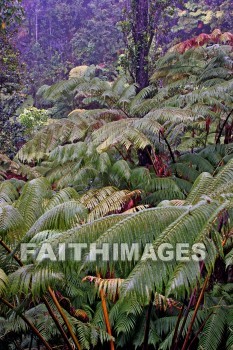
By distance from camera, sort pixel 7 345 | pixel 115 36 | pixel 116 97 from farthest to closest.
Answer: pixel 115 36, pixel 116 97, pixel 7 345

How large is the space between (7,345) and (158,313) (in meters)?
1.05

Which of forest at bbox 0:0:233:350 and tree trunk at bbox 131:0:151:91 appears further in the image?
tree trunk at bbox 131:0:151:91

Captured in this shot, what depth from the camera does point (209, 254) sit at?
1.18 meters

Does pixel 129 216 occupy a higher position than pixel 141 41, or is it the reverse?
pixel 141 41

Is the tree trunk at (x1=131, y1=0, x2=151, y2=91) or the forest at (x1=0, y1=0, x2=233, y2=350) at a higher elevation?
the tree trunk at (x1=131, y1=0, x2=151, y2=91)

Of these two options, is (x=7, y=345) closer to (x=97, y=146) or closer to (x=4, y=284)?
(x=4, y=284)

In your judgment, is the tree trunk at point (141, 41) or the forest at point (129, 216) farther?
the tree trunk at point (141, 41)

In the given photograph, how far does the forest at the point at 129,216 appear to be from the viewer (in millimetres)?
1241

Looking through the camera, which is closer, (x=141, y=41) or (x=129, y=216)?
(x=129, y=216)

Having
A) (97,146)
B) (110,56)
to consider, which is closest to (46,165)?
(97,146)

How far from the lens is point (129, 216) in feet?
4.35

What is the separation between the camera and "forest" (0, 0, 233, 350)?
1241 mm

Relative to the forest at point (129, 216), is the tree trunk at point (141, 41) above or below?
above

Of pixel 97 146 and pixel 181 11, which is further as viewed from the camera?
pixel 181 11
